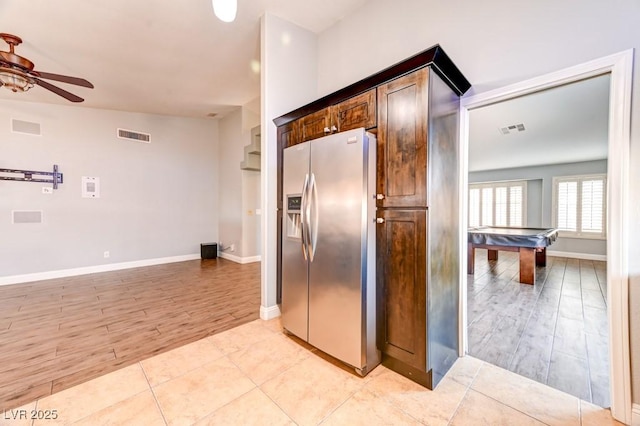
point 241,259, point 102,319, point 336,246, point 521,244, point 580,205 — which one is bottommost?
point 102,319

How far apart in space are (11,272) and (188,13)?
16.4ft

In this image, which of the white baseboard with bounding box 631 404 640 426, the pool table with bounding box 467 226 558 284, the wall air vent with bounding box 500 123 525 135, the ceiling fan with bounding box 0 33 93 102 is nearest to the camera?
the white baseboard with bounding box 631 404 640 426

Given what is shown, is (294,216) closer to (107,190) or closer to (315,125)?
(315,125)

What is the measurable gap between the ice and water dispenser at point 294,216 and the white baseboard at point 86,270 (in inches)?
180

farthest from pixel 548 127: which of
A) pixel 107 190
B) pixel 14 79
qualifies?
pixel 107 190

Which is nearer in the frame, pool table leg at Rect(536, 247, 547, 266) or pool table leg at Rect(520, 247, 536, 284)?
pool table leg at Rect(520, 247, 536, 284)

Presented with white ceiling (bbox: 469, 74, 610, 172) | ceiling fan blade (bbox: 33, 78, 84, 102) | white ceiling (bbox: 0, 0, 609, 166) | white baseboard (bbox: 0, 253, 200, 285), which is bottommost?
white baseboard (bbox: 0, 253, 200, 285)

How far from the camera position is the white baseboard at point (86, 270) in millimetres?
4187

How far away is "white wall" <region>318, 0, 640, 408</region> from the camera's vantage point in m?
1.42

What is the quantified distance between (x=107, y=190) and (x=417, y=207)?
582 centimetres

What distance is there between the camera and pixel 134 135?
521 centimetres

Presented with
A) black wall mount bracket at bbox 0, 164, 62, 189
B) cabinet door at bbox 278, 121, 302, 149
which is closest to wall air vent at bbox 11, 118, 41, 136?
black wall mount bracket at bbox 0, 164, 62, 189

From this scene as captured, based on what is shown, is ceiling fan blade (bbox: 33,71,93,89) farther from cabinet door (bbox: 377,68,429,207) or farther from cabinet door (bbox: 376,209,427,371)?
cabinet door (bbox: 376,209,427,371)

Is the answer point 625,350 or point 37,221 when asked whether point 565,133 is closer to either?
point 625,350
